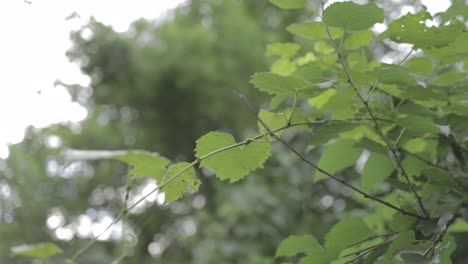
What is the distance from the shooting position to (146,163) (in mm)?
483

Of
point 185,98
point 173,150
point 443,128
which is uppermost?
point 185,98

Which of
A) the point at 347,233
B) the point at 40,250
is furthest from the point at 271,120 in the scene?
the point at 40,250

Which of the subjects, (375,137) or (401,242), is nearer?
(401,242)

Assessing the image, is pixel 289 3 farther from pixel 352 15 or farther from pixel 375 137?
pixel 375 137

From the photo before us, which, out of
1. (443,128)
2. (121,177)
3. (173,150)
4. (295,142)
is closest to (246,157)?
(443,128)

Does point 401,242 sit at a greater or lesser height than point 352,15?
lesser

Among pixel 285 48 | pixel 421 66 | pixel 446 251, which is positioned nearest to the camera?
pixel 446 251

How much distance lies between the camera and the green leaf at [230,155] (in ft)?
1.63

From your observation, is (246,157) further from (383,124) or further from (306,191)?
(306,191)

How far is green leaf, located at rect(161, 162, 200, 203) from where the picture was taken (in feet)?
1.60

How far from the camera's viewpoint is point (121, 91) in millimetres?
3803

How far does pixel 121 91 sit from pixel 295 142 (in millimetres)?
1915

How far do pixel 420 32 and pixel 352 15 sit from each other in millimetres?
78

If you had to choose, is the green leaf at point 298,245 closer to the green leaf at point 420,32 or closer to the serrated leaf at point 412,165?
the serrated leaf at point 412,165
